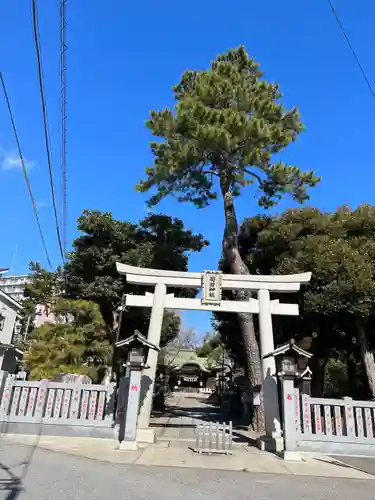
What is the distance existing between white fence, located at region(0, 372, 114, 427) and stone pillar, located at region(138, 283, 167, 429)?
933 millimetres

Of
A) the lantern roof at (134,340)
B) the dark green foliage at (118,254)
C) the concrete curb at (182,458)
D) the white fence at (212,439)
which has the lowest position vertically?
the concrete curb at (182,458)

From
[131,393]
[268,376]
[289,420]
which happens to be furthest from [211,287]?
[289,420]

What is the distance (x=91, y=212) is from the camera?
2000cm

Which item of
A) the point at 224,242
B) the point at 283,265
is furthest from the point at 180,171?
the point at 283,265

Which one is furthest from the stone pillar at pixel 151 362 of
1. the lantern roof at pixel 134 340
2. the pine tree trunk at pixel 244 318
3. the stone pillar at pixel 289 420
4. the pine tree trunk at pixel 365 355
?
the pine tree trunk at pixel 365 355

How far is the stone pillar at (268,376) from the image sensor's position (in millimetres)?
10227

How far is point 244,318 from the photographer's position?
13.7 m

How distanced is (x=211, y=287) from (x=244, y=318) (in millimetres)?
2410

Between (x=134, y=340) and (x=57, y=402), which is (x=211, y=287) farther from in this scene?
(x=57, y=402)

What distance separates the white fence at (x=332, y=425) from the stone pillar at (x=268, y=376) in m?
0.75

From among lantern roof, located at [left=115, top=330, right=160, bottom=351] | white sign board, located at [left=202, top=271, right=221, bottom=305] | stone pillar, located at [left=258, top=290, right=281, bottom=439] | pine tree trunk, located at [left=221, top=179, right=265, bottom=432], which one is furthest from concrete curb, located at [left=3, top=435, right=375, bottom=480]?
white sign board, located at [left=202, top=271, right=221, bottom=305]

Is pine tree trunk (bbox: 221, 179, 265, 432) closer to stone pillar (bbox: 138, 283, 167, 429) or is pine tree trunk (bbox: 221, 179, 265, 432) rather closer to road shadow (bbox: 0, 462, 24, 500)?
stone pillar (bbox: 138, 283, 167, 429)

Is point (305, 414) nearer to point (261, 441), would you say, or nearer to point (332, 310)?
point (261, 441)

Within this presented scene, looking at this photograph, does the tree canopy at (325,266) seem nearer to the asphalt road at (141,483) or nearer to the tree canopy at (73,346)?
the tree canopy at (73,346)
